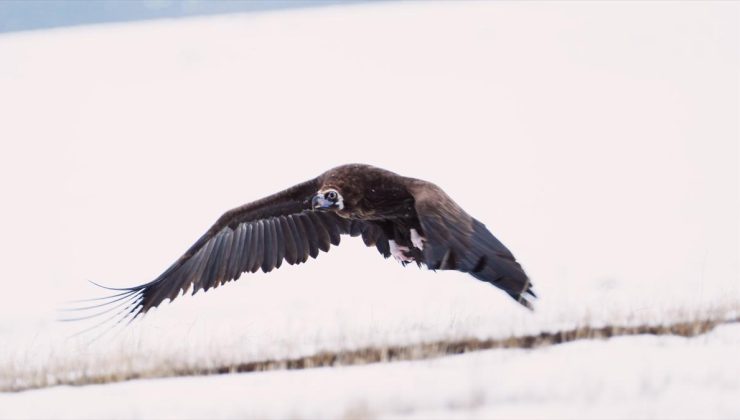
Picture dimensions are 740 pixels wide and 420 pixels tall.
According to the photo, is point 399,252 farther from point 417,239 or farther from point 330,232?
point 330,232

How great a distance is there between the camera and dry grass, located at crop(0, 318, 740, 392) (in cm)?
334

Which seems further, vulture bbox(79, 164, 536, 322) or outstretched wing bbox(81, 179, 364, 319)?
outstretched wing bbox(81, 179, 364, 319)

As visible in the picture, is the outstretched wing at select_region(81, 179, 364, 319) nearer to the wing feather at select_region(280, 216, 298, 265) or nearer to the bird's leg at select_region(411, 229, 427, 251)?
the wing feather at select_region(280, 216, 298, 265)

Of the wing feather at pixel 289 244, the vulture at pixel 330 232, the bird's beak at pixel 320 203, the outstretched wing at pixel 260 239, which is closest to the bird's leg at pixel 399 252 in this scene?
the vulture at pixel 330 232

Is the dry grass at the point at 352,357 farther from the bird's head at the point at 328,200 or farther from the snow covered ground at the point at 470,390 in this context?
the bird's head at the point at 328,200

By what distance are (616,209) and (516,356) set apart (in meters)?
1.05

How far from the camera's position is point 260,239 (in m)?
4.13

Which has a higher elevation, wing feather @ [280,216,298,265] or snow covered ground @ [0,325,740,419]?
wing feather @ [280,216,298,265]

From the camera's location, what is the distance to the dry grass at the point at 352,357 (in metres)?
3.34

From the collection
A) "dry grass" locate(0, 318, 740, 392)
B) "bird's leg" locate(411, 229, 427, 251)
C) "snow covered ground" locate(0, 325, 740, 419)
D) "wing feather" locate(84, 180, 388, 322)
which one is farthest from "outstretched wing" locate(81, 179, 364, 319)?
"snow covered ground" locate(0, 325, 740, 419)

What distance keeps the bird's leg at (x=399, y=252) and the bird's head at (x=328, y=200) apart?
0.92 feet

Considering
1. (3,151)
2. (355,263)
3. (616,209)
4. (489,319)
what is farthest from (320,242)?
(3,151)

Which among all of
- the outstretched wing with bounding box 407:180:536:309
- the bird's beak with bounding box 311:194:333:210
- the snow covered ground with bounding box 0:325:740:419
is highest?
the bird's beak with bounding box 311:194:333:210

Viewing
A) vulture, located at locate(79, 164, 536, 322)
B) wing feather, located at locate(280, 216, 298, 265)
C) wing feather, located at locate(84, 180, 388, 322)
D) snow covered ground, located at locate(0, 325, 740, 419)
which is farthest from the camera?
wing feather, located at locate(280, 216, 298, 265)
